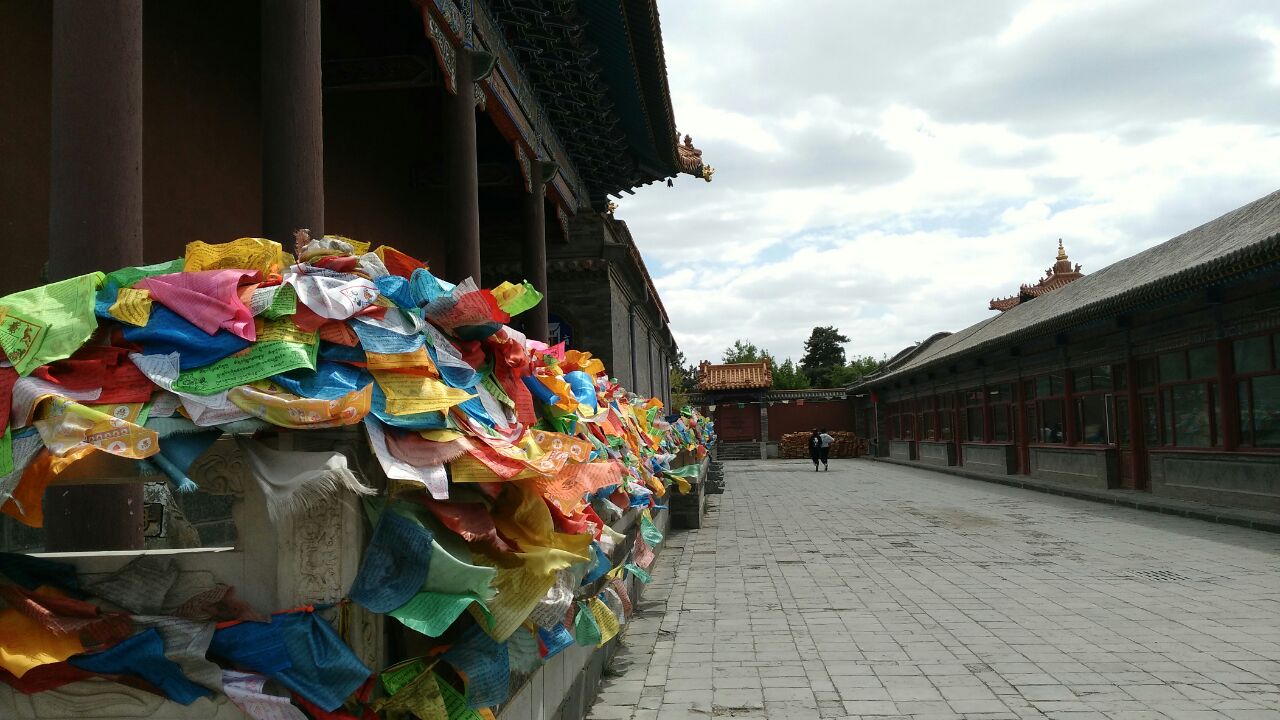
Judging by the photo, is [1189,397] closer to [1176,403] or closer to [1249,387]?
[1176,403]

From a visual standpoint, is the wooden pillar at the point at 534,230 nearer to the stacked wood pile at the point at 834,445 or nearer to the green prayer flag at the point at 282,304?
the green prayer flag at the point at 282,304

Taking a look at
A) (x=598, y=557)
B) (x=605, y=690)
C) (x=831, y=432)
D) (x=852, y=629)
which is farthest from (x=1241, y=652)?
(x=831, y=432)

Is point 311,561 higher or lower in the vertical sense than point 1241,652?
higher

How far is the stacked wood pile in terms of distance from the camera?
3975 cm

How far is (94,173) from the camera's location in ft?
11.3

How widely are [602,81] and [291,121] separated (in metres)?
6.77

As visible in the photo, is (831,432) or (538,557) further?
(831,432)

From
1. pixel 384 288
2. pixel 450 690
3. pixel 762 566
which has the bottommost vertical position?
pixel 762 566

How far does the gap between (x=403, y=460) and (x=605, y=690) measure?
121 inches

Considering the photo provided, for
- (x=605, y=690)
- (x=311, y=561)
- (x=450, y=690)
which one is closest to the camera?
(x=311, y=561)

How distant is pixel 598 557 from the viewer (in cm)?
383

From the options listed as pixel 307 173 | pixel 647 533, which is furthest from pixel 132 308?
pixel 647 533

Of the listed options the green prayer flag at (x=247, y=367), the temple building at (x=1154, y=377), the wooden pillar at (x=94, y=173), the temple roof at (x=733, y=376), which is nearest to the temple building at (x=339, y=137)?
the wooden pillar at (x=94, y=173)

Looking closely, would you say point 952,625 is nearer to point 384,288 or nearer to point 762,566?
point 762,566
